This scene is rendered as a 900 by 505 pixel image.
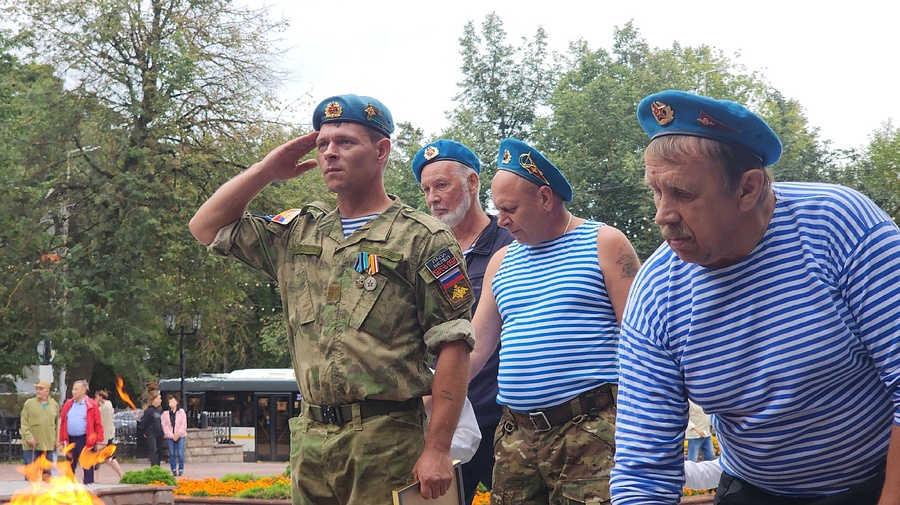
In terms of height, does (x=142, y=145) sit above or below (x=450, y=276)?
above

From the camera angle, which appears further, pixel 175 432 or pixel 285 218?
pixel 175 432

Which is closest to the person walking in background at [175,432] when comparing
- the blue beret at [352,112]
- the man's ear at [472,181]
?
the man's ear at [472,181]

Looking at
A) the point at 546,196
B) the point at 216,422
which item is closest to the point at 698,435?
the point at 546,196

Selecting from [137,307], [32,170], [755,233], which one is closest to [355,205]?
[755,233]

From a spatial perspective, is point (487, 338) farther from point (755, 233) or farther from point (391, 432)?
point (755, 233)

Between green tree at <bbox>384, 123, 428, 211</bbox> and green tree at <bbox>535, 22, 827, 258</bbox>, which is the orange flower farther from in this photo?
green tree at <bbox>535, 22, 827, 258</bbox>

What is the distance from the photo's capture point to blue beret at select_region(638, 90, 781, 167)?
2.51 meters

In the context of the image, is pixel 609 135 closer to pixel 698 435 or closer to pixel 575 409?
pixel 698 435

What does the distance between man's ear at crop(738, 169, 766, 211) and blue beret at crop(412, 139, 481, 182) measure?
11.8 ft

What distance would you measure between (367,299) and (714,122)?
1865 mm

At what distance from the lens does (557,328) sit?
183 inches

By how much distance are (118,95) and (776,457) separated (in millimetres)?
28960

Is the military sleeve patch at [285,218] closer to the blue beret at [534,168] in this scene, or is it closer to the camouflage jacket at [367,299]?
the camouflage jacket at [367,299]

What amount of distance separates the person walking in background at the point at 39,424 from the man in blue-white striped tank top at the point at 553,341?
52.8 feet
